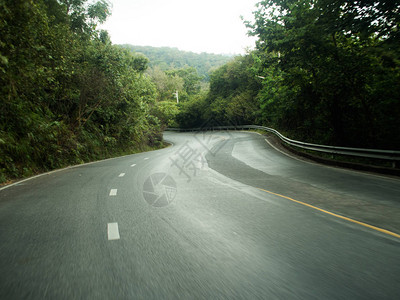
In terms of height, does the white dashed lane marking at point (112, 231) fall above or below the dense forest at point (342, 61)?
below

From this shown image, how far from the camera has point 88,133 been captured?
78.8ft

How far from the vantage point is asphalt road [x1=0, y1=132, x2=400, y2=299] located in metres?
3.21

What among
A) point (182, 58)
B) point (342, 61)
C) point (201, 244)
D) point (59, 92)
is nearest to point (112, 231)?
point (201, 244)

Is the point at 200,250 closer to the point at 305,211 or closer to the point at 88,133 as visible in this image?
the point at 305,211

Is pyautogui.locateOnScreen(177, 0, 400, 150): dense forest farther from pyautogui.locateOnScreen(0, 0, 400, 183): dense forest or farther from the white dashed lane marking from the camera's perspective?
the white dashed lane marking

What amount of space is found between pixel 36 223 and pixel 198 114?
68.1 metres

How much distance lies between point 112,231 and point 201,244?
1648 mm
